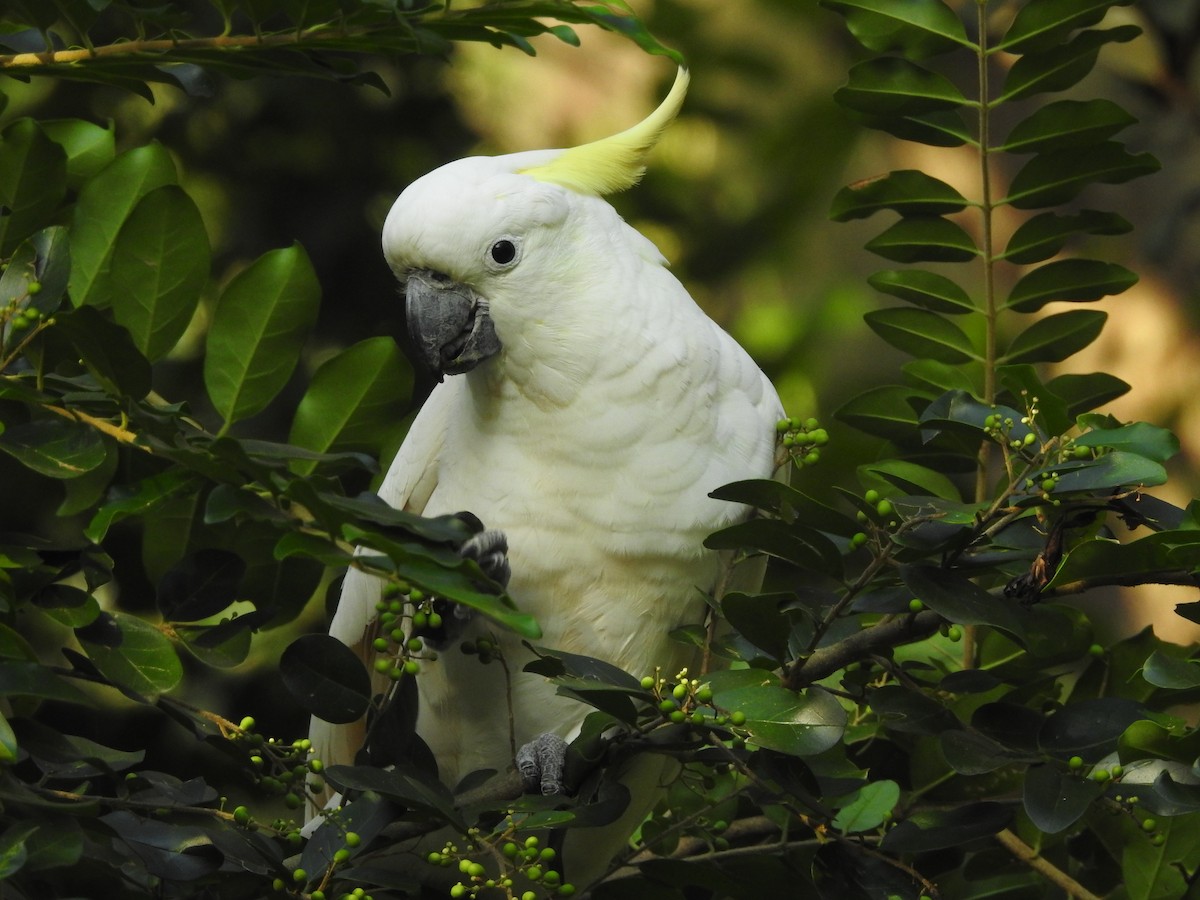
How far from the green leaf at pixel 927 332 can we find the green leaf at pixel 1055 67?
28 cm

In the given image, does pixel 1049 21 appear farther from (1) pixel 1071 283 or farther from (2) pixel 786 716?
(2) pixel 786 716

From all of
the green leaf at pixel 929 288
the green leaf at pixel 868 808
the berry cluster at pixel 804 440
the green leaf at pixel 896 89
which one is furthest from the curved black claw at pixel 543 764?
the green leaf at pixel 896 89

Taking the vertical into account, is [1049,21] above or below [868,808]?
above

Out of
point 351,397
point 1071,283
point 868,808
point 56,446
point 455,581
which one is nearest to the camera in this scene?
point 455,581

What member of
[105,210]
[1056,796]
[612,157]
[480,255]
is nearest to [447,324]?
[480,255]

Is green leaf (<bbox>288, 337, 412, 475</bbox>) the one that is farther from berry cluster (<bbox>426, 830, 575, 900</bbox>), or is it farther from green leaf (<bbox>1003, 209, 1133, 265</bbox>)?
green leaf (<bbox>1003, 209, 1133, 265</bbox>)

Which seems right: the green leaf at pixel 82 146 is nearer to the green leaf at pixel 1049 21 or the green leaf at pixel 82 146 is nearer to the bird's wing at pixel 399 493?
the bird's wing at pixel 399 493

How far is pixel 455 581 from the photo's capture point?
866mm

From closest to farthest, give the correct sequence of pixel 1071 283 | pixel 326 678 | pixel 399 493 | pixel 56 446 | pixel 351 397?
pixel 56 446 < pixel 326 678 < pixel 351 397 < pixel 1071 283 < pixel 399 493

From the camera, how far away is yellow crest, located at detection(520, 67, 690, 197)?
1686 mm

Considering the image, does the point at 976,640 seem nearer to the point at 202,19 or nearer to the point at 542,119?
the point at 202,19

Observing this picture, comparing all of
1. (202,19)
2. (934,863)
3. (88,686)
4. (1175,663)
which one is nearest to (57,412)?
(1175,663)

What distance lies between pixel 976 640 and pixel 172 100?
7.06 ft

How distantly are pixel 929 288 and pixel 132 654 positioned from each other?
1047 mm
